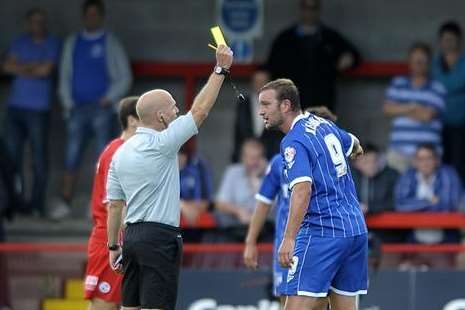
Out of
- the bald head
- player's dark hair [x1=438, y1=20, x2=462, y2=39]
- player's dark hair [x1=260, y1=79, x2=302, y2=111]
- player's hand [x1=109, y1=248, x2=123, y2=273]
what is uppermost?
player's dark hair [x1=438, y1=20, x2=462, y2=39]

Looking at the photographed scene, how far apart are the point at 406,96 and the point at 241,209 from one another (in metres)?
2.30

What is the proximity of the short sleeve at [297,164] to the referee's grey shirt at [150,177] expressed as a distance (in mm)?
725

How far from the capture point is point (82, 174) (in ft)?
56.1

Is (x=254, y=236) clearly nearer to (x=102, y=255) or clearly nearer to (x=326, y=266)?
(x=102, y=255)

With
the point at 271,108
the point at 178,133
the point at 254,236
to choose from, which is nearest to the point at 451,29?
the point at 254,236

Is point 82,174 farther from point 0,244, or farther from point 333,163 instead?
point 333,163

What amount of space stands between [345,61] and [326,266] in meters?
6.22

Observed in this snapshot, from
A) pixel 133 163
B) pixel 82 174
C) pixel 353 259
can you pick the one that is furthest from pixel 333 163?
pixel 82 174

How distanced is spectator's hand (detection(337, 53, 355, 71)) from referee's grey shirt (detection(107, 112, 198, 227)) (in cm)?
600

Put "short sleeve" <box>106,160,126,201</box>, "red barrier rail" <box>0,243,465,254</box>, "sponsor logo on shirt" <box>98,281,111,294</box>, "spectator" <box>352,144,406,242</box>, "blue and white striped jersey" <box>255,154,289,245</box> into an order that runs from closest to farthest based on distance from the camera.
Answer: "short sleeve" <box>106,160,126,201</box>, "sponsor logo on shirt" <box>98,281,111,294</box>, "blue and white striped jersey" <box>255,154,289,245</box>, "red barrier rail" <box>0,243,465,254</box>, "spectator" <box>352,144,406,242</box>

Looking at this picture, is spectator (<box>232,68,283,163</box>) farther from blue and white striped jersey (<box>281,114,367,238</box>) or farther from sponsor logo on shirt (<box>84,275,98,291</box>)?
blue and white striped jersey (<box>281,114,367,238</box>)

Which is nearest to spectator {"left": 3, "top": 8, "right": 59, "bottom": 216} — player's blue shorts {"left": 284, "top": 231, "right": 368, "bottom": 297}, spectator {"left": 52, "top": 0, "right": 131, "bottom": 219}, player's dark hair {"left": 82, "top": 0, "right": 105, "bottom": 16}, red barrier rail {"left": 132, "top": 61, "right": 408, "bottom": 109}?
spectator {"left": 52, "top": 0, "right": 131, "bottom": 219}

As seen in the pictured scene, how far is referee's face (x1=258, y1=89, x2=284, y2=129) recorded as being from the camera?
1012 centimetres

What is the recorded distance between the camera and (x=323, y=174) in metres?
10.0
